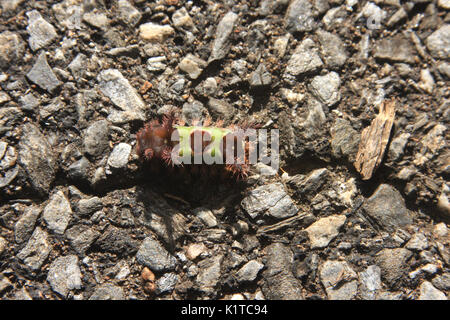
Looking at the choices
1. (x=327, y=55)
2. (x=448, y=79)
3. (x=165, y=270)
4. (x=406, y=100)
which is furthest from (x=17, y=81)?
(x=448, y=79)

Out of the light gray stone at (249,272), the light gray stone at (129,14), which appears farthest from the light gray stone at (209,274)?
the light gray stone at (129,14)

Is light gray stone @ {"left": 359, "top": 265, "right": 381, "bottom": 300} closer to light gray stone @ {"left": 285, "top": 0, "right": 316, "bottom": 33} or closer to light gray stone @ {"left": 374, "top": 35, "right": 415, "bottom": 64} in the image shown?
light gray stone @ {"left": 374, "top": 35, "right": 415, "bottom": 64}

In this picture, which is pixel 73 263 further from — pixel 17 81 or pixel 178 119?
pixel 17 81

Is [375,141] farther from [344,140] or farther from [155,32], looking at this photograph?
[155,32]

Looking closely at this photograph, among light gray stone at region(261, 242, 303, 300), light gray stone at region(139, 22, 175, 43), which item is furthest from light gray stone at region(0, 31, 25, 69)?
light gray stone at region(261, 242, 303, 300)

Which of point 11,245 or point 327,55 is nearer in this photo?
point 11,245
